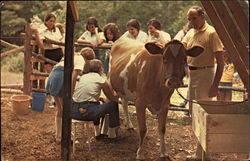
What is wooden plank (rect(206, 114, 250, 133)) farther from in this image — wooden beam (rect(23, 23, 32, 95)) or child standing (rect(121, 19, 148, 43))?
wooden beam (rect(23, 23, 32, 95))

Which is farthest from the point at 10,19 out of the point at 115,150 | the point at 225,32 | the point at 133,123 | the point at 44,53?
the point at 225,32

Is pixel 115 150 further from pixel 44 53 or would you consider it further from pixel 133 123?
pixel 44 53

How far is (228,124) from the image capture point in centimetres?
481

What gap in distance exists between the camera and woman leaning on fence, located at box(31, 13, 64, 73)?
9.30 meters

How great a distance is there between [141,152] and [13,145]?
2.08 meters

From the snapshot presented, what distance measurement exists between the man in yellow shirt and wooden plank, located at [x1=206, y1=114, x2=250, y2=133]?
3.59 feet

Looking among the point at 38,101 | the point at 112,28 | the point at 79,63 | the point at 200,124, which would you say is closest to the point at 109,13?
the point at 112,28

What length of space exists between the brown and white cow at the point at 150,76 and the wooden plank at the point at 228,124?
89 centimetres

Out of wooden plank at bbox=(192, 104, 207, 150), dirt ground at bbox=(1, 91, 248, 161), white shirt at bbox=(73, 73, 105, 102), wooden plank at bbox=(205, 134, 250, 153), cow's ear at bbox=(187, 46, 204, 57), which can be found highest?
cow's ear at bbox=(187, 46, 204, 57)

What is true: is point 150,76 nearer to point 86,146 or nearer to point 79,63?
point 79,63

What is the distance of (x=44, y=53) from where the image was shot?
970 cm

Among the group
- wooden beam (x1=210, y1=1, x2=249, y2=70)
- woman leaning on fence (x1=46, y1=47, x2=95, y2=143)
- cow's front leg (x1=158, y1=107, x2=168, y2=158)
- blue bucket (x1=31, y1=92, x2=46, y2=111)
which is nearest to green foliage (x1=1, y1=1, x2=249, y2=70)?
blue bucket (x1=31, y1=92, x2=46, y2=111)

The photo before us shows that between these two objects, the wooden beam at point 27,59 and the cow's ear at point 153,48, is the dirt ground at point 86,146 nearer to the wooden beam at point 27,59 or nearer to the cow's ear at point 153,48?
the wooden beam at point 27,59

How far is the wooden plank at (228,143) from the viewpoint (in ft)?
15.7
